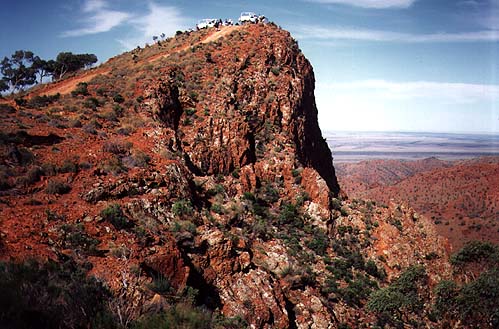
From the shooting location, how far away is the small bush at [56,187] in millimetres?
16752

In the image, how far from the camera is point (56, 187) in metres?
16.9

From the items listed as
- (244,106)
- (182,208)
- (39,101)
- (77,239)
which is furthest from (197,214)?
(244,106)

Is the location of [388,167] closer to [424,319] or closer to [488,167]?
[488,167]

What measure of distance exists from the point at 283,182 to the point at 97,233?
66.7 feet

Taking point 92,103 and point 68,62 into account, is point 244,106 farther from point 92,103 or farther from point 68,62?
point 68,62

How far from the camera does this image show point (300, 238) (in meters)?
28.0

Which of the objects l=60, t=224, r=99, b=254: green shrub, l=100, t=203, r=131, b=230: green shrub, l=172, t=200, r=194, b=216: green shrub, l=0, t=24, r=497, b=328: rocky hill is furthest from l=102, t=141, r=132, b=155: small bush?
l=60, t=224, r=99, b=254: green shrub

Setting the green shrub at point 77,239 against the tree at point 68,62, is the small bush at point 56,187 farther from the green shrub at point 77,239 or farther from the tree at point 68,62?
the tree at point 68,62

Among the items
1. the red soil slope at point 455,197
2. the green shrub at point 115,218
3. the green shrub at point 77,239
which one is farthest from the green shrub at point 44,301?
the red soil slope at point 455,197

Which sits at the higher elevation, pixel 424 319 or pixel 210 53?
pixel 210 53

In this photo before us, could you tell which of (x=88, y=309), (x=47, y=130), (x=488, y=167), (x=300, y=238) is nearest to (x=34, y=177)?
(x=47, y=130)

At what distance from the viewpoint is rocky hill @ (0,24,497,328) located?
12.3m

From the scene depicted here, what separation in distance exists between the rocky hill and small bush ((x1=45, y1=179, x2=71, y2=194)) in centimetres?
6

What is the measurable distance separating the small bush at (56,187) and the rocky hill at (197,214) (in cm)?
6
